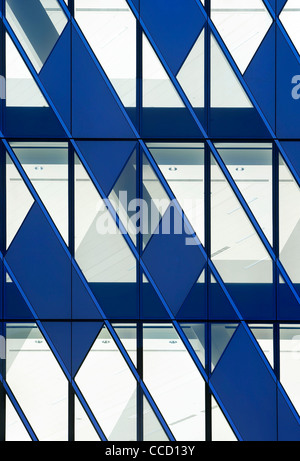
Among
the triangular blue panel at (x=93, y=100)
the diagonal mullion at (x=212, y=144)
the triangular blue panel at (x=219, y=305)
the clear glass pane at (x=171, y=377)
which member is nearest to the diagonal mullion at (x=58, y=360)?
the clear glass pane at (x=171, y=377)

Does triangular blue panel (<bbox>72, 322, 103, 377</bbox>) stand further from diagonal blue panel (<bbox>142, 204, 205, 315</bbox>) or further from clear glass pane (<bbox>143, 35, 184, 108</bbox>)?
clear glass pane (<bbox>143, 35, 184, 108</bbox>)

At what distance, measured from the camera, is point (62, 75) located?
7793 mm

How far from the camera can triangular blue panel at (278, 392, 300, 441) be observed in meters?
7.90

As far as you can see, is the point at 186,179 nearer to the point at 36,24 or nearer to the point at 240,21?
the point at 240,21

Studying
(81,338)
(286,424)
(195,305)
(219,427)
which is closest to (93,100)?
(195,305)

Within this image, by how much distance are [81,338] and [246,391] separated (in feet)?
8.49

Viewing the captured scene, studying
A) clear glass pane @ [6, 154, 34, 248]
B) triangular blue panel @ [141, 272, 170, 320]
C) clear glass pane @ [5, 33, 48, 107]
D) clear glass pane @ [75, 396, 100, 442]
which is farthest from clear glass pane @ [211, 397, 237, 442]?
clear glass pane @ [5, 33, 48, 107]

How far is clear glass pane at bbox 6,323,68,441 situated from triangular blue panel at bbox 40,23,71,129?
131 inches

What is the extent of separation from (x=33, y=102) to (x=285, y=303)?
478cm

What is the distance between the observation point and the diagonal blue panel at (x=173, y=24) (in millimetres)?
7770

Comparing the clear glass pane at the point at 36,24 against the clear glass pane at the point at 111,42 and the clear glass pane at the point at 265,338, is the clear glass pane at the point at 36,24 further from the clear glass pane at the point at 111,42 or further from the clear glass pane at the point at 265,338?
the clear glass pane at the point at 265,338

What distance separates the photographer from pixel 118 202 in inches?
308

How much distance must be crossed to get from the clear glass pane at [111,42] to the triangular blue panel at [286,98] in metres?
2.15
